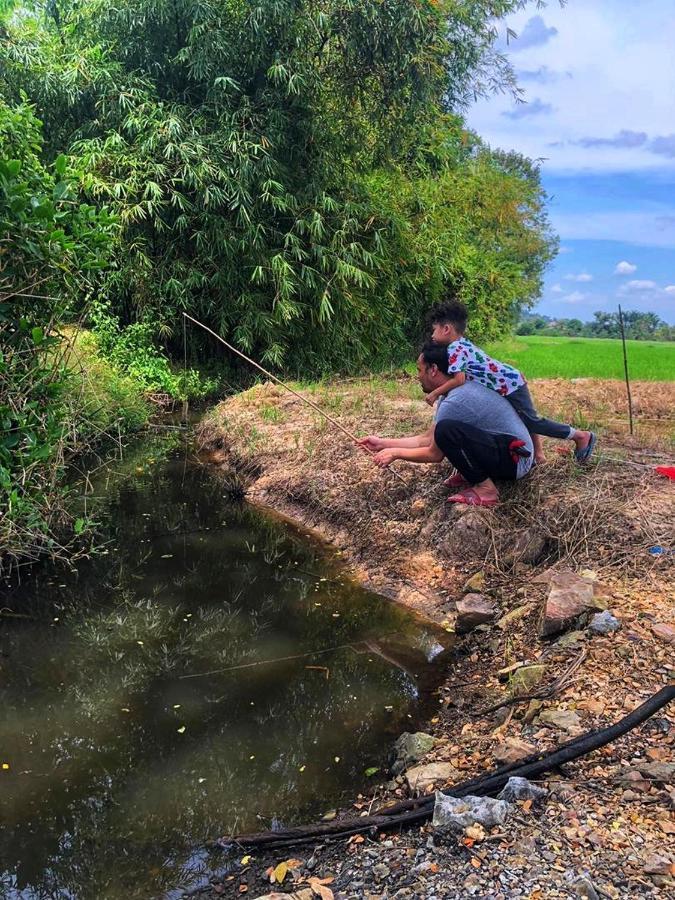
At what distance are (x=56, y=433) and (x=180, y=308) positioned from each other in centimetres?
562

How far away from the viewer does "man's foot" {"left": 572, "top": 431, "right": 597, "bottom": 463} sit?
157 inches

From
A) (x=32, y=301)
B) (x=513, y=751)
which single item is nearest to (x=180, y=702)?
(x=513, y=751)

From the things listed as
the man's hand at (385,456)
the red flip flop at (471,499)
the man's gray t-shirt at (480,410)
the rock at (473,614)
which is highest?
the man's gray t-shirt at (480,410)

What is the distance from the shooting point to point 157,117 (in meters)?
8.29

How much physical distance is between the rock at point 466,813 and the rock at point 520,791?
0.21 feet

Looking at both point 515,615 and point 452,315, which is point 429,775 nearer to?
point 515,615

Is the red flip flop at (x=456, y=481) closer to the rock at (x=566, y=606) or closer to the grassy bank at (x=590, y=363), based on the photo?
the rock at (x=566, y=606)

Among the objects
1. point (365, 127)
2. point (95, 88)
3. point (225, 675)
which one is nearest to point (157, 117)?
point (95, 88)

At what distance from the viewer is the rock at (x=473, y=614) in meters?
3.33

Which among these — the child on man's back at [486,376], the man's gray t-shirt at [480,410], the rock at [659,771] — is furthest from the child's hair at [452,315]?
the rock at [659,771]

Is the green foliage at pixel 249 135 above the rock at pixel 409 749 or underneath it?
above

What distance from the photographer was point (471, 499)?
3.91 metres

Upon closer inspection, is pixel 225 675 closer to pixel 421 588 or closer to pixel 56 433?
pixel 421 588

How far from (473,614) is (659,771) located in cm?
147
